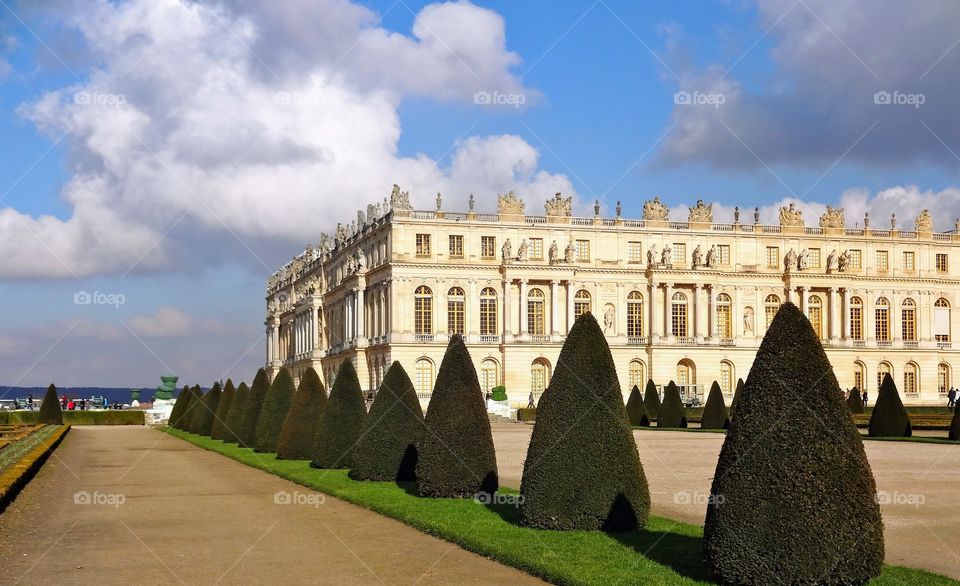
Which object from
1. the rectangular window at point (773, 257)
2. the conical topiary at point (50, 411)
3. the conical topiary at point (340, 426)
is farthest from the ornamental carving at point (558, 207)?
the conical topiary at point (340, 426)

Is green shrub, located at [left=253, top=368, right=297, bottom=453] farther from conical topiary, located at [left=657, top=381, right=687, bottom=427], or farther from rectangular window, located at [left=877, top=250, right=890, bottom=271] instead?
rectangular window, located at [left=877, top=250, right=890, bottom=271]

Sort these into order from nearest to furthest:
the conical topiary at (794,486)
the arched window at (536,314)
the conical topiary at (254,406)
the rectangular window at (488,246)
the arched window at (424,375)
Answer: the conical topiary at (794,486) < the conical topiary at (254,406) < the arched window at (424,375) < the rectangular window at (488,246) < the arched window at (536,314)

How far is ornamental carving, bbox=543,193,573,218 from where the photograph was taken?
6775 centimetres

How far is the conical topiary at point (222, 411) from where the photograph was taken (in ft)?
121

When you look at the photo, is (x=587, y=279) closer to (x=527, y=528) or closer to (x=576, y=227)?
(x=576, y=227)

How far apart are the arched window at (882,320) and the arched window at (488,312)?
26.9 metres

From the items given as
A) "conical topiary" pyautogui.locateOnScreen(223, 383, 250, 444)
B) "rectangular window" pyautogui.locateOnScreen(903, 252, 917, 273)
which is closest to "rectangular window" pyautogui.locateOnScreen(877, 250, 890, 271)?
"rectangular window" pyautogui.locateOnScreen(903, 252, 917, 273)

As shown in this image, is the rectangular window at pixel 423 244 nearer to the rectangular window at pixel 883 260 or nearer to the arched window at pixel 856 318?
the arched window at pixel 856 318

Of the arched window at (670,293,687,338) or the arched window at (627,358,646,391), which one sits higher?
the arched window at (670,293,687,338)

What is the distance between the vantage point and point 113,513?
16.0 metres

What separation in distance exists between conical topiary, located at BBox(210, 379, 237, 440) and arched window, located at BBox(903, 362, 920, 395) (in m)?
51.0

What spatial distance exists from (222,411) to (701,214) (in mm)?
41718

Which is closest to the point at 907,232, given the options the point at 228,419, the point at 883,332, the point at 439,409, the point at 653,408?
the point at 883,332

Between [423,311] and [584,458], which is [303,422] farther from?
[423,311]
